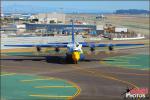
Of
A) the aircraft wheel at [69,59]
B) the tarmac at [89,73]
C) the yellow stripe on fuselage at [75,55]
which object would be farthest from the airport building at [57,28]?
the yellow stripe on fuselage at [75,55]

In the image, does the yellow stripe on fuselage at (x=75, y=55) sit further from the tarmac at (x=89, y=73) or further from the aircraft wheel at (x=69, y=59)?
the tarmac at (x=89, y=73)

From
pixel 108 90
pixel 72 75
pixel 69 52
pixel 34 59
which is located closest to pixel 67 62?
pixel 69 52

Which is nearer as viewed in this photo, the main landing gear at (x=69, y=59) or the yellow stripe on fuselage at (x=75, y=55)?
the yellow stripe on fuselage at (x=75, y=55)

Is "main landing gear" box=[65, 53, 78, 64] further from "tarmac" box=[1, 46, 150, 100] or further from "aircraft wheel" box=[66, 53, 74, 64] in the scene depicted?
"tarmac" box=[1, 46, 150, 100]

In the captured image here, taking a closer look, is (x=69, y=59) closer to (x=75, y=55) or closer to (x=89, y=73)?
(x=75, y=55)

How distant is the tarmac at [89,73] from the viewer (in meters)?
41.1

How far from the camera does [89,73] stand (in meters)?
54.7

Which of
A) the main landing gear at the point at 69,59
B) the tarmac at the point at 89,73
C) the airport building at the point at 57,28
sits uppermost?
the airport building at the point at 57,28

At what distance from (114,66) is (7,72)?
18639 millimetres

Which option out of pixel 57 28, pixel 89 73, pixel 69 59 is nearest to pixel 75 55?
pixel 69 59

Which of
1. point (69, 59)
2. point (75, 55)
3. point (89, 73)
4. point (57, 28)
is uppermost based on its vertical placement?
point (57, 28)

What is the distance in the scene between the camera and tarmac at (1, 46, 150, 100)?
4114 cm

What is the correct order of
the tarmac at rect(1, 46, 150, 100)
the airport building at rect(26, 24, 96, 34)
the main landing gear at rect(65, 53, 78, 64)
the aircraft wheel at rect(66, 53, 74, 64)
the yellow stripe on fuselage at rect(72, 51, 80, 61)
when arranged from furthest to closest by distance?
the airport building at rect(26, 24, 96, 34) → the aircraft wheel at rect(66, 53, 74, 64) → the main landing gear at rect(65, 53, 78, 64) → the yellow stripe on fuselage at rect(72, 51, 80, 61) → the tarmac at rect(1, 46, 150, 100)

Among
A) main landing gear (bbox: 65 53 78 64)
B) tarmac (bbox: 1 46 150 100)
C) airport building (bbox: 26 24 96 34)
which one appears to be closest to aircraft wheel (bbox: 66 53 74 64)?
main landing gear (bbox: 65 53 78 64)
